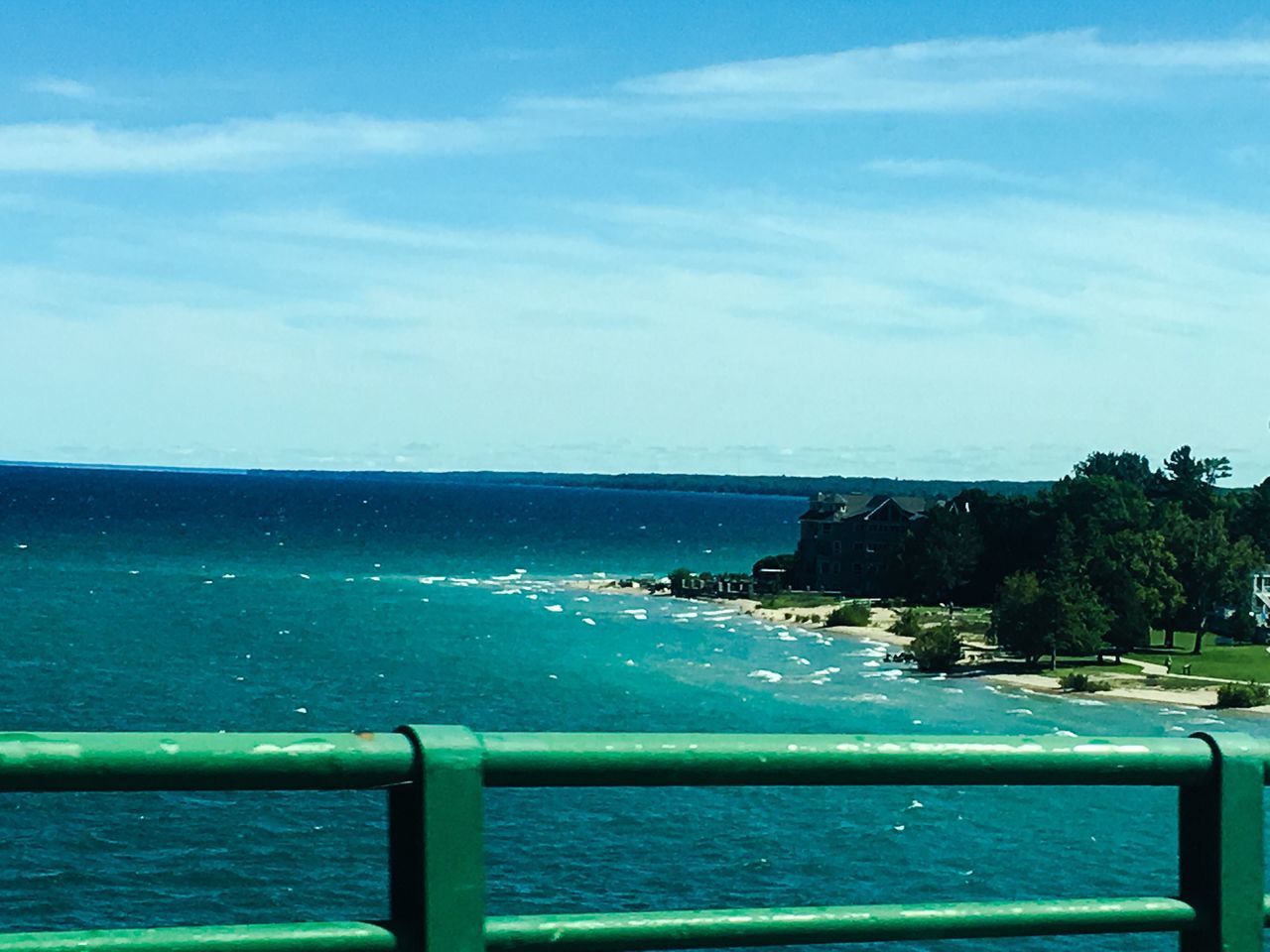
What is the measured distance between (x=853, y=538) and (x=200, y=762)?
13547 cm

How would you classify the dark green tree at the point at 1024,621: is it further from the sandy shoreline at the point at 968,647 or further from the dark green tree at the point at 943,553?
the dark green tree at the point at 943,553

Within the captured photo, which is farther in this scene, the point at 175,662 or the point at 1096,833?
the point at 175,662

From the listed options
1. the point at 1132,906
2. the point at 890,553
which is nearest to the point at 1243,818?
the point at 1132,906

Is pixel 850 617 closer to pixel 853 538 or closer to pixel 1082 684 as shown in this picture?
pixel 853 538

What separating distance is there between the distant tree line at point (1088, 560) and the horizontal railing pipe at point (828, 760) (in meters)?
84.8

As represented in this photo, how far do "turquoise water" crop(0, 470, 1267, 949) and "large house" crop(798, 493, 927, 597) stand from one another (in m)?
17.4

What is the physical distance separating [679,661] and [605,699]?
55.6 feet

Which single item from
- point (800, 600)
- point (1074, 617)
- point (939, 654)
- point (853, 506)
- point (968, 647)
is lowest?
point (968, 647)

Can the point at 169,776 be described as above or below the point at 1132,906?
above

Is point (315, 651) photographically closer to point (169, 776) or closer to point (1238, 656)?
point (1238, 656)

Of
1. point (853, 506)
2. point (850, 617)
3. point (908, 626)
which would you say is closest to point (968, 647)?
point (908, 626)

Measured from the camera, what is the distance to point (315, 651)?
85.2 metres

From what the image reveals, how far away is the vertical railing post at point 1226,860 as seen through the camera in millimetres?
3352

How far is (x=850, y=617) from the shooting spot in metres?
111
